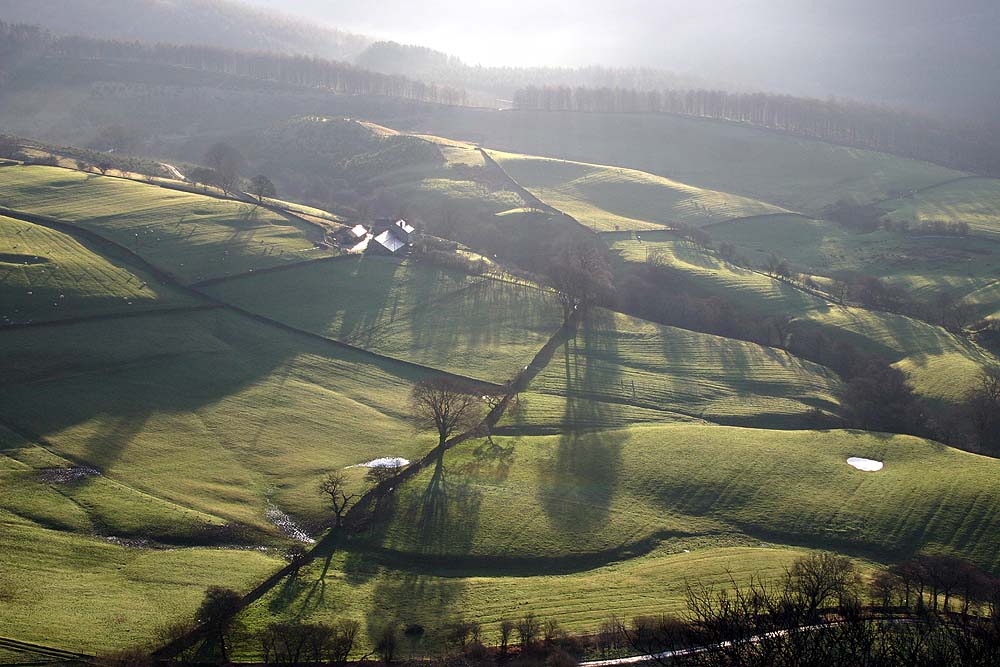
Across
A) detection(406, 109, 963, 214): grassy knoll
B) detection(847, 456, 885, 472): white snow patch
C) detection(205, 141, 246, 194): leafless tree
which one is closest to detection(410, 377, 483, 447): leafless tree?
detection(847, 456, 885, 472): white snow patch

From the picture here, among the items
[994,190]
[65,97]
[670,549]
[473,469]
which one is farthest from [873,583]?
[65,97]

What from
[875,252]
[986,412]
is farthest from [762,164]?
[986,412]

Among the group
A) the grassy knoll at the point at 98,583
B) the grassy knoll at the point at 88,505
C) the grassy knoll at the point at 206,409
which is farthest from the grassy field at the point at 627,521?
the grassy knoll at the point at 88,505

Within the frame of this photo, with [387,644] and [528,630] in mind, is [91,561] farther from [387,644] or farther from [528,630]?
[528,630]

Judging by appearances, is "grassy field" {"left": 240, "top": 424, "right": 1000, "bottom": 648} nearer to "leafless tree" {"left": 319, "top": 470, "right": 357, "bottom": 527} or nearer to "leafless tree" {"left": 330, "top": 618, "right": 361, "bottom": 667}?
"leafless tree" {"left": 330, "top": 618, "right": 361, "bottom": 667}

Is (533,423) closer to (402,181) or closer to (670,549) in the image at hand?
Answer: (670,549)

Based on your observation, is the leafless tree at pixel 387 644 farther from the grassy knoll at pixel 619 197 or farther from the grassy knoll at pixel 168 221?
the grassy knoll at pixel 619 197
